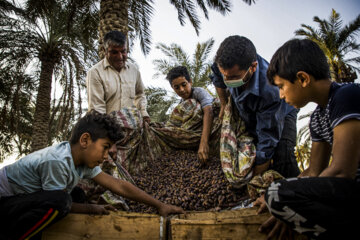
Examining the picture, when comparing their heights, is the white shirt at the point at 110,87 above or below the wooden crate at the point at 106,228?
above

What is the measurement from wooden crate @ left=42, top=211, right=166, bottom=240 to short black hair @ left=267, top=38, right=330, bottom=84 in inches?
43.2

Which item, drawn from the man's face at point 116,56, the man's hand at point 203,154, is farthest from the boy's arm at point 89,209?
the man's face at point 116,56

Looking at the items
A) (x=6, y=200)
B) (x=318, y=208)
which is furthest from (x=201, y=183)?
(x=6, y=200)

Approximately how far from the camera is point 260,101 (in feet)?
7.44

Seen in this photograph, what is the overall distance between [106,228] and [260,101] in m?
1.59

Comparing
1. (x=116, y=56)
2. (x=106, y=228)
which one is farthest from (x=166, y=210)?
(x=116, y=56)

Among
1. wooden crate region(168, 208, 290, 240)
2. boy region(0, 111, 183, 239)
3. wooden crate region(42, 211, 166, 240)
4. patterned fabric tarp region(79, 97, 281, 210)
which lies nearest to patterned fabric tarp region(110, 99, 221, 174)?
patterned fabric tarp region(79, 97, 281, 210)

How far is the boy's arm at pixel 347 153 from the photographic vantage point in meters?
1.12

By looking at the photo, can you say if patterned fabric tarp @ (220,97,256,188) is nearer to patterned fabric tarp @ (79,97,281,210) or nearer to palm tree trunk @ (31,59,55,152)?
patterned fabric tarp @ (79,97,281,210)

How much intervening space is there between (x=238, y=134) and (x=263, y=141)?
0.97 ft

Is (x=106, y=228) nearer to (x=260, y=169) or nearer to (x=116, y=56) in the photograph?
(x=260, y=169)

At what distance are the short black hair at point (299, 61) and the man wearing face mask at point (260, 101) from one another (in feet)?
2.17

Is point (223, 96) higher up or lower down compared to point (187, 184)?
higher up

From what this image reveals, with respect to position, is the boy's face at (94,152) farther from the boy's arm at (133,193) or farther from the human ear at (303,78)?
the human ear at (303,78)
